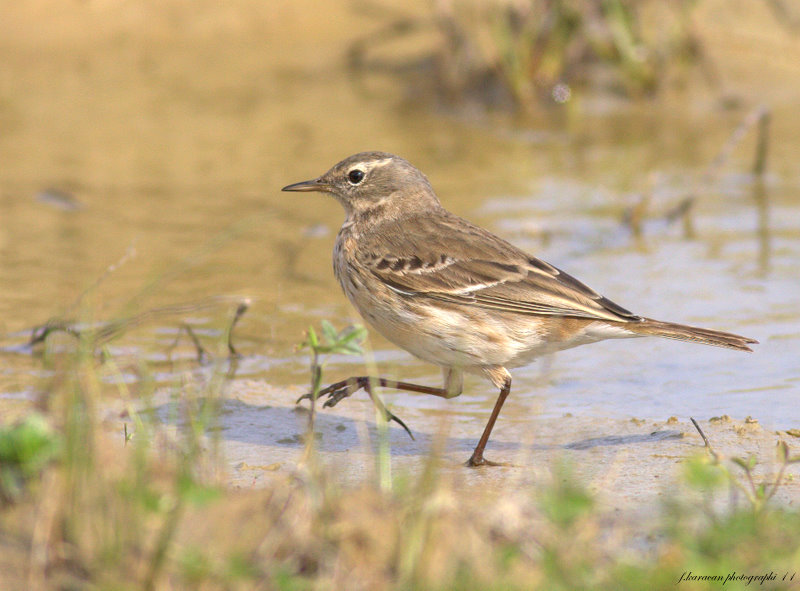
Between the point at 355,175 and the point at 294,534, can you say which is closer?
the point at 294,534

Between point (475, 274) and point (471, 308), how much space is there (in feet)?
0.67

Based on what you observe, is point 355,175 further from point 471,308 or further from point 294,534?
point 294,534

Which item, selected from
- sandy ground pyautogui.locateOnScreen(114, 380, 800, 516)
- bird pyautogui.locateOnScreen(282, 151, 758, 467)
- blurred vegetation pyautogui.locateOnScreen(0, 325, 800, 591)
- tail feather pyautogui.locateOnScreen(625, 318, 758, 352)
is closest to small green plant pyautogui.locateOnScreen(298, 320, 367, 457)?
sandy ground pyautogui.locateOnScreen(114, 380, 800, 516)

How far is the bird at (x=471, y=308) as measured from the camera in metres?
5.59

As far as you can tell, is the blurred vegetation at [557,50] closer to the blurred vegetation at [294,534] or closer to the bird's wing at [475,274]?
the bird's wing at [475,274]

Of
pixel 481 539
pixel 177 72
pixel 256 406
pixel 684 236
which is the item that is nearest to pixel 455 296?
pixel 256 406

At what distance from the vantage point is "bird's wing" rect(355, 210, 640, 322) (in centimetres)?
563

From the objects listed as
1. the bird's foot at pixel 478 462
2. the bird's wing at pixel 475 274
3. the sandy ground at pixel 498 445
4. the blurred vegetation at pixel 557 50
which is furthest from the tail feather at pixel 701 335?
the blurred vegetation at pixel 557 50

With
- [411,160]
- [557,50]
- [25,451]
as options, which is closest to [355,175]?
[25,451]

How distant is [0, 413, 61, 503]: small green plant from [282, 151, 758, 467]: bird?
205cm

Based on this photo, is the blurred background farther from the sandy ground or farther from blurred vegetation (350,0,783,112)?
the sandy ground

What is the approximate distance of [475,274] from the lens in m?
5.82

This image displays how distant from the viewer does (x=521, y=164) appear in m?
11.1

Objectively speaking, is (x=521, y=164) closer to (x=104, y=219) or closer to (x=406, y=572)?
(x=104, y=219)
